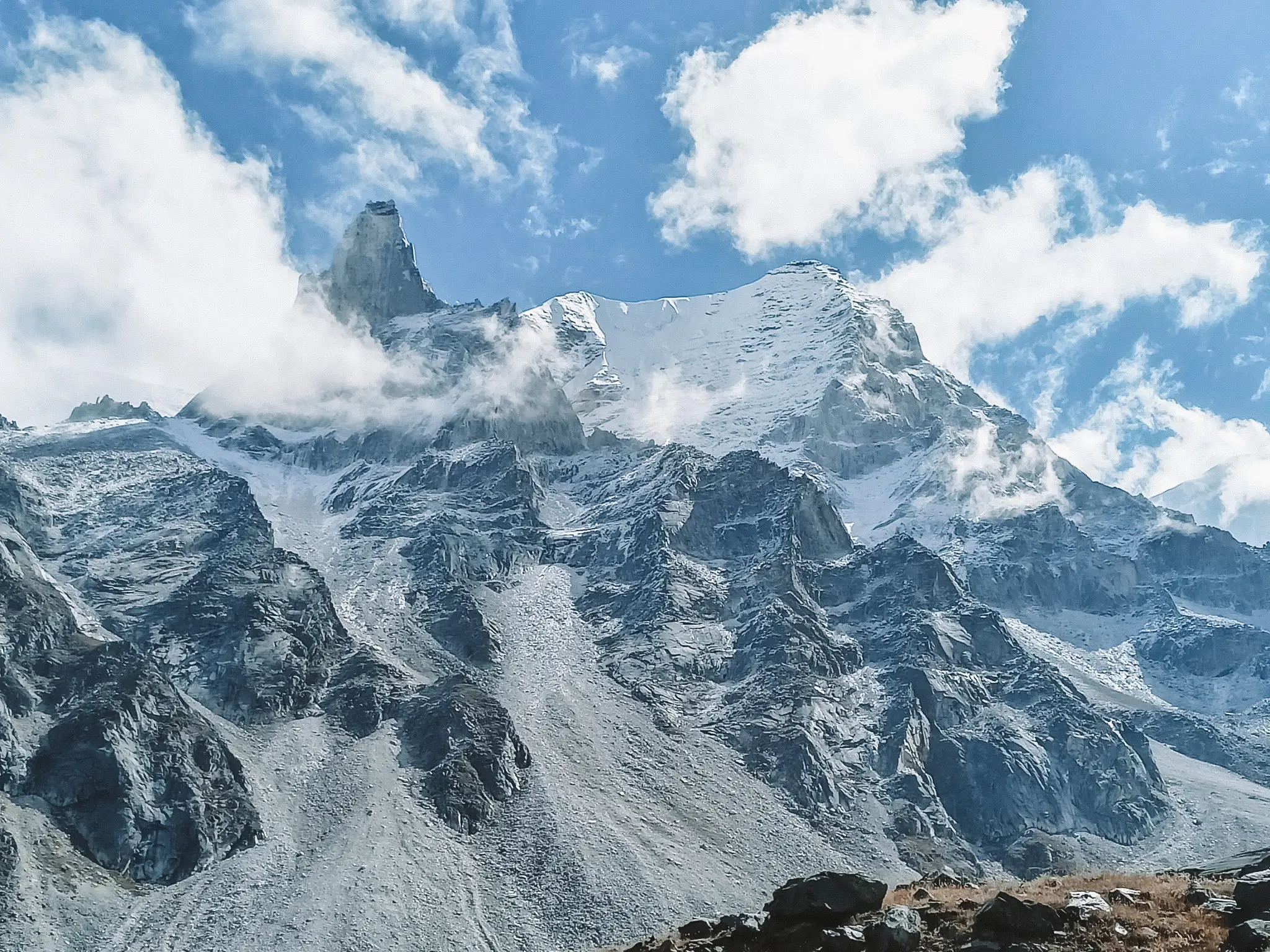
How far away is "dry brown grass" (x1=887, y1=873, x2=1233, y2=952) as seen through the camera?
2697cm

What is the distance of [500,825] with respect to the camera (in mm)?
129250

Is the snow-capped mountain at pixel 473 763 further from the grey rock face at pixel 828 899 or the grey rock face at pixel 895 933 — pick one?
the grey rock face at pixel 895 933

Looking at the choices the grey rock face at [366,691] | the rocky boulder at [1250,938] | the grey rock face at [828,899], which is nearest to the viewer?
the rocky boulder at [1250,938]

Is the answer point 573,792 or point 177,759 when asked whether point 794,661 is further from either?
point 177,759

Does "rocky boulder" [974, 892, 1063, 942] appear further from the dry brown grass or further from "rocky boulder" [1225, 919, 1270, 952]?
"rocky boulder" [1225, 919, 1270, 952]

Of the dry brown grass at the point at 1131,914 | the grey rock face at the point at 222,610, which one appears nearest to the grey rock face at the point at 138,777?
the grey rock face at the point at 222,610

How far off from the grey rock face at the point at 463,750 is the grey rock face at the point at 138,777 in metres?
22.8

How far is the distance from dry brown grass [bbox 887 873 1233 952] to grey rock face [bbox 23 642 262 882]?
101 meters

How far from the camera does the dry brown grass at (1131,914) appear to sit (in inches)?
1062

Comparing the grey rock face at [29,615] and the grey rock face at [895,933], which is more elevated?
the grey rock face at [29,615]

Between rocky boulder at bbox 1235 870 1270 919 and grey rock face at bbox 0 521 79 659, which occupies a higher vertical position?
grey rock face at bbox 0 521 79 659

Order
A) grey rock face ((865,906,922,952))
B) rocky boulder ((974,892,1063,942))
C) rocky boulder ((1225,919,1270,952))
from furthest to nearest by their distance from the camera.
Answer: grey rock face ((865,906,922,952)) < rocky boulder ((974,892,1063,942)) < rocky boulder ((1225,919,1270,952))

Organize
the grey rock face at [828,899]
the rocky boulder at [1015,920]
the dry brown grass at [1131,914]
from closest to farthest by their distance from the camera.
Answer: the dry brown grass at [1131,914] → the rocky boulder at [1015,920] → the grey rock face at [828,899]

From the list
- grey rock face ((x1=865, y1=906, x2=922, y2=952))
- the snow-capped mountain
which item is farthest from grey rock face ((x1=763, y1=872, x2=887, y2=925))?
the snow-capped mountain
